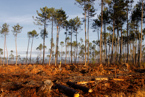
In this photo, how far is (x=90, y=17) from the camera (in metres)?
28.0

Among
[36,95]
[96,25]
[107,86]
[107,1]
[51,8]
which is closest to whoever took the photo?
[36,95]

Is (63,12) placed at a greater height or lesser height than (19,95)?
greater

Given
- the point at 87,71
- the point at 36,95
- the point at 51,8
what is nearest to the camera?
the point at 36,95

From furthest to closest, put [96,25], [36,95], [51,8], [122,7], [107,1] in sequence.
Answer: [96,25] → [51,8] → [122,7] → [107,1] → [36,95]

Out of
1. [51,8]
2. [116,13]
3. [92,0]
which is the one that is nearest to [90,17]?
[92,0]

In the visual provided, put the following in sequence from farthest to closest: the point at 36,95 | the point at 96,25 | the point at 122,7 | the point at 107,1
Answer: the point at 96,25 < the point at 122,7 < the point at 107,1 < the point at 36,95

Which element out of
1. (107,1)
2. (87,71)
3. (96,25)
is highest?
(107,1)

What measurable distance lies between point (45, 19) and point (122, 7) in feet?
61.1

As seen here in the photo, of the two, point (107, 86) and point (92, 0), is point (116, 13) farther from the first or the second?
point (107, 86)

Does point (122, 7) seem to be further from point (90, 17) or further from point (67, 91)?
point (67, 91)

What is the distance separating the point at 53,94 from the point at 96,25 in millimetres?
30934

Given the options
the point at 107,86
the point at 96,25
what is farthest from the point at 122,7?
the point at 107,86

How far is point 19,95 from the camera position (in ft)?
24.9

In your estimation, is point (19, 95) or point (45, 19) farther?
point (45, 19)
